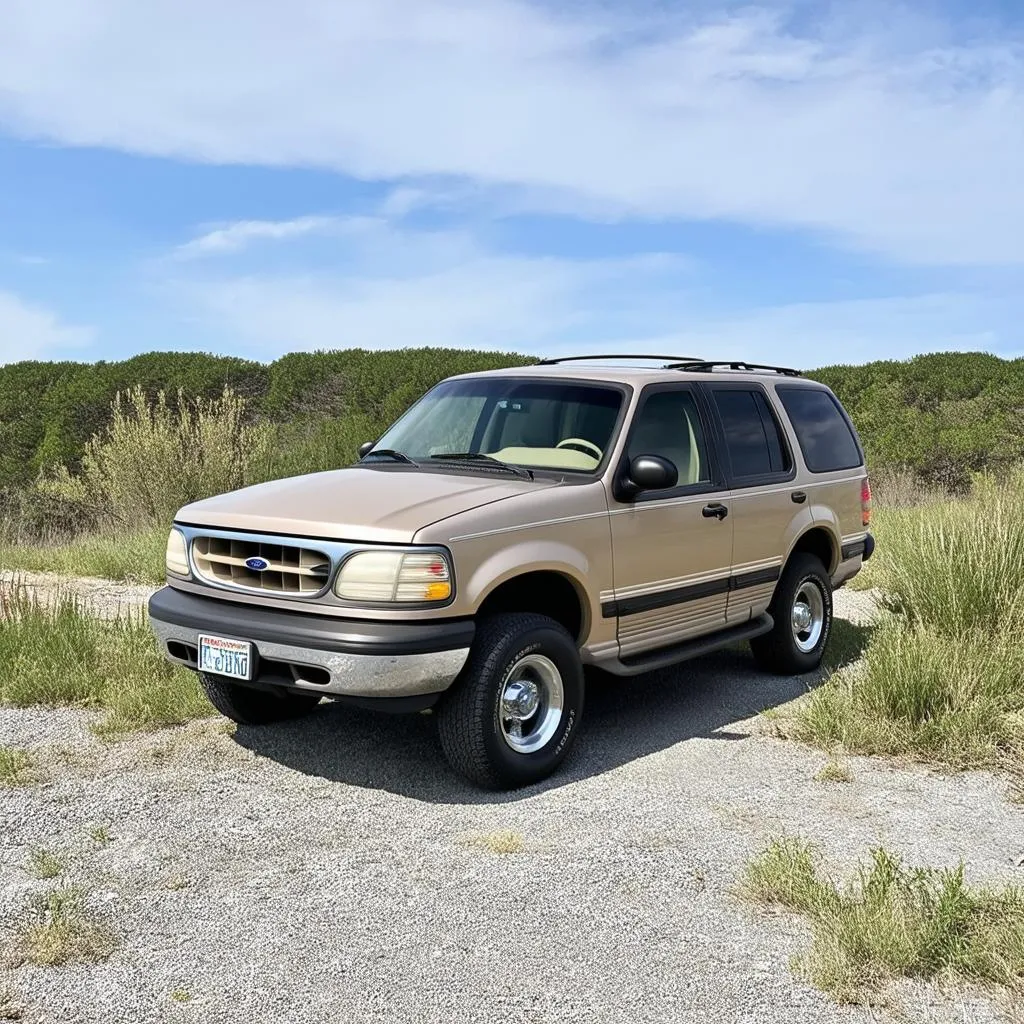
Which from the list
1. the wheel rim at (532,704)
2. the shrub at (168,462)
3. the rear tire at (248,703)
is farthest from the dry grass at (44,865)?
the shrub at (168,462)

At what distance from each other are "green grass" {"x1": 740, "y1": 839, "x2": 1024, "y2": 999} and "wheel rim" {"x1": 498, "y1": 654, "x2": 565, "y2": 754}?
4.90ft

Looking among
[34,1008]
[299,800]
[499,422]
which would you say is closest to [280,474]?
[499,422]

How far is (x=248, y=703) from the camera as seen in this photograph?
20.1 ft

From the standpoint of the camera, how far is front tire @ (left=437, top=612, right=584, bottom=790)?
5109mm

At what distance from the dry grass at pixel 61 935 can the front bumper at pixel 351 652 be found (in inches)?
51.1

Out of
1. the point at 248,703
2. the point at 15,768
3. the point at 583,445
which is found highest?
the point at 583,445

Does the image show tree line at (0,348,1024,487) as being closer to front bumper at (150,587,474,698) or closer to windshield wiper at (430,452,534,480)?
windshield wiper at (430,452,534,480)

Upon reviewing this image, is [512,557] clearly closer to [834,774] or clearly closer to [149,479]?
[834,774]

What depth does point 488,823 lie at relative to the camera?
16.3ft

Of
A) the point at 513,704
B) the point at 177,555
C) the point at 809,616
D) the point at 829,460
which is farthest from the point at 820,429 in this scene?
the point at 177,555

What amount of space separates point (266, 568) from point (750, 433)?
3462 millimetres

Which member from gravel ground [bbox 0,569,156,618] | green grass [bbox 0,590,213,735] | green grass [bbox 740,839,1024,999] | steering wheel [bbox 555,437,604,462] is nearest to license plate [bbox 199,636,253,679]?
green grass [bbox 0,590,213,735]

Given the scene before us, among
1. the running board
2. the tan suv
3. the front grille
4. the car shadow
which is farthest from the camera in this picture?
the running board

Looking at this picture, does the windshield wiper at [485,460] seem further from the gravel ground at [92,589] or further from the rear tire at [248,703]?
the gravel ground at [92,589]
